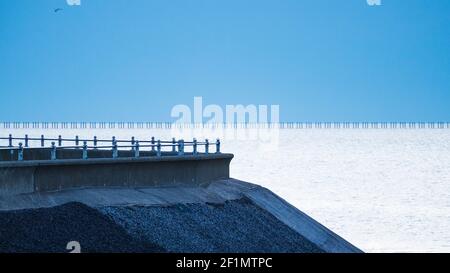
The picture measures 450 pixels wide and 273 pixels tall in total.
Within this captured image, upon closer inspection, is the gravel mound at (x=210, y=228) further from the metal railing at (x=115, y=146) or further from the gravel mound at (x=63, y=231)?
the metal railing at (x=115, y=146)

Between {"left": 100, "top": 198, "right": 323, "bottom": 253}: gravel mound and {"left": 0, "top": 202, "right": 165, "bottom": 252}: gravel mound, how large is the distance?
676 millimetres

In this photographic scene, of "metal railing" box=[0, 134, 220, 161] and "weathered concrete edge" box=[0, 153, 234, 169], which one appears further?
"metal railing" box=[0, 134, 220, 161]

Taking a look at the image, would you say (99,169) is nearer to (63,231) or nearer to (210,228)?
(210,228)

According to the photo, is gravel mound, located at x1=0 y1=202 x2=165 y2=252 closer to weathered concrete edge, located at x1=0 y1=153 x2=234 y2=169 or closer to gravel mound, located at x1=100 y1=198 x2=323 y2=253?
gravel mound, located at x1=100 y1=198 x2=323 y2=253

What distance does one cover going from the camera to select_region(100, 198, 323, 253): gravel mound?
31.0 meters

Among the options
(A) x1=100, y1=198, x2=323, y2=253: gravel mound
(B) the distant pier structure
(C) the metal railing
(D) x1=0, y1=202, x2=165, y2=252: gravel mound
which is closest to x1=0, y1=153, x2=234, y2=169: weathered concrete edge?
(B) the distant pier structure

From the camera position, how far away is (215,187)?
41594 mm

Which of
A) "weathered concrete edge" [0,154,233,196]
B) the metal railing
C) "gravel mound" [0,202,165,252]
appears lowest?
"gravel mound" [0,202,165,252]
